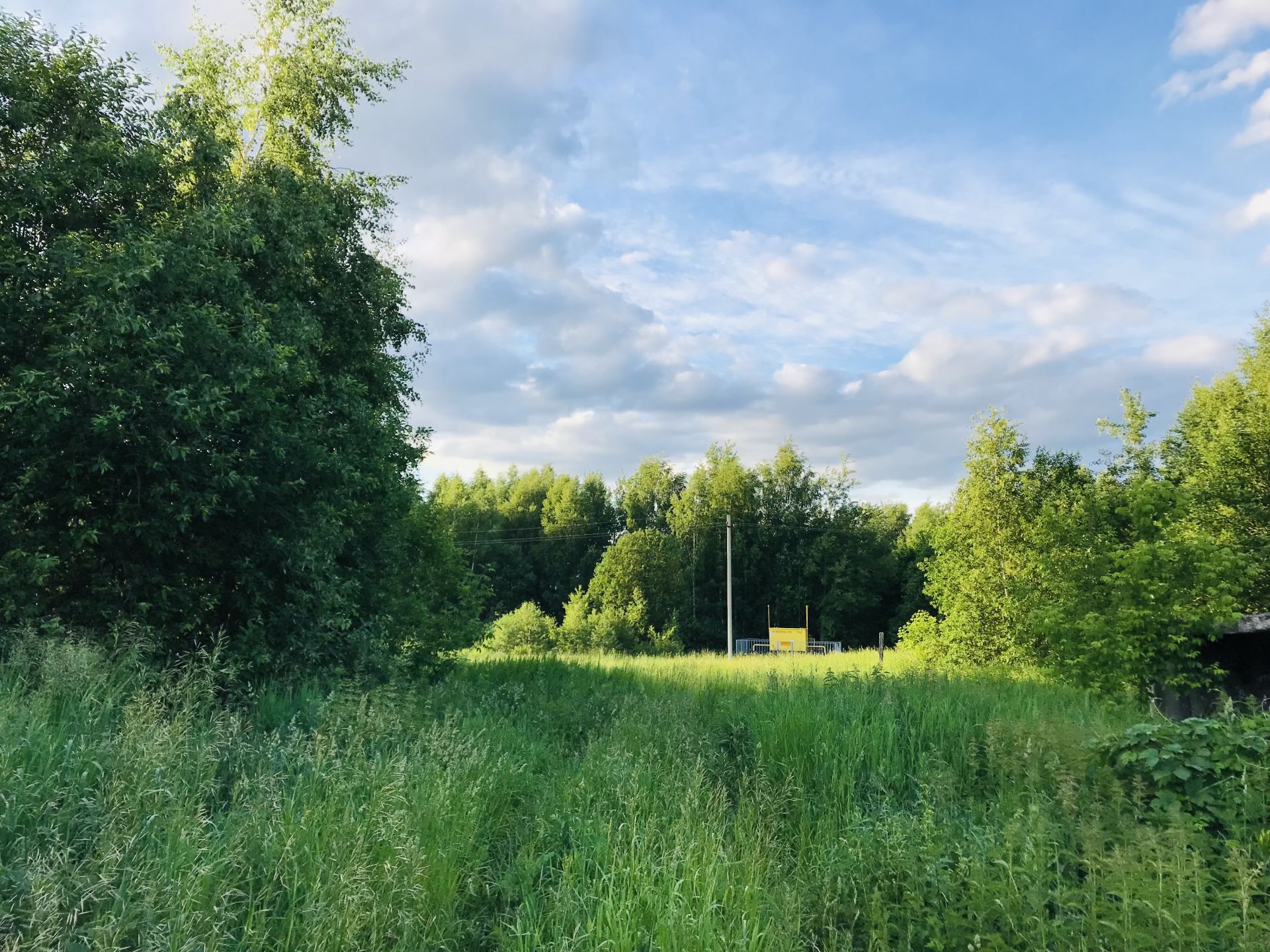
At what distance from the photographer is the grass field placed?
3566mm

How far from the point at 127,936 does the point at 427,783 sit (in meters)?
2.23

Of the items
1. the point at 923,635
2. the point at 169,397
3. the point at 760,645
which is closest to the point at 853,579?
the point at 760,645

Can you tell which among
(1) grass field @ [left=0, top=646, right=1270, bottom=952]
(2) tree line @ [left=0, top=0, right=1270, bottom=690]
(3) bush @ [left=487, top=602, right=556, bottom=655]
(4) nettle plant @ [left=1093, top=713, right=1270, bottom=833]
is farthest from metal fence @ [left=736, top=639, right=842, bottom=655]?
(4) nettle plant @ [left=1093, top=713, right=1270, bottom=833]

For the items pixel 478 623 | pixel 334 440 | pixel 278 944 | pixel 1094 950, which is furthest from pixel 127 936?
pixel 478 623

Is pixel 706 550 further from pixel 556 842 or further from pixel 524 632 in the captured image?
pixel 556 842

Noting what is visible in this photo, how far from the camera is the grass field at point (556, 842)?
140 inches

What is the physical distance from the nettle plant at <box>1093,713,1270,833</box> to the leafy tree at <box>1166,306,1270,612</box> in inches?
824

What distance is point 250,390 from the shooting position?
9.82 meters

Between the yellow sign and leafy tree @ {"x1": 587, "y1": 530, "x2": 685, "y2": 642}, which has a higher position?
leafy tree @ {"x1": 587, "y1": 530, "x2": 685, "y2": 642}

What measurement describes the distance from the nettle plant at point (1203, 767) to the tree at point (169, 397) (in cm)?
971

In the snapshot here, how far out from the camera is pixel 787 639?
3969cm

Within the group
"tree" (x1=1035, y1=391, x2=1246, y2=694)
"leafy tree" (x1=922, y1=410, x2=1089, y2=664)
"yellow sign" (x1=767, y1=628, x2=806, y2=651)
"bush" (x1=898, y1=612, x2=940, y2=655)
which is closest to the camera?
"tree" (x1=1035, y1=391, x2=1246, y2=694)

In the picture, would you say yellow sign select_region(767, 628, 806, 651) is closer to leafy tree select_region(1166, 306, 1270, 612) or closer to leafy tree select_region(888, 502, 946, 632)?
leafy tree select_region(888, 502, 946, 632)

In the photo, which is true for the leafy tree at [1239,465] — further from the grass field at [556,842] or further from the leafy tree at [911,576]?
the grass field at [556,842]
